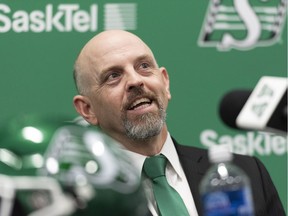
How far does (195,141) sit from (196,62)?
10.2 inches

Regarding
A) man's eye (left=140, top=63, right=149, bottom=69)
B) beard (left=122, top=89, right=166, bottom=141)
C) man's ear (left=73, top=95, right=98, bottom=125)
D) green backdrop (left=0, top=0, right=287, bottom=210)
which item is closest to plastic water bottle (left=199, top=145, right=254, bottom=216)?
A: beard (left=122, top=89, right=166, bottom=141)

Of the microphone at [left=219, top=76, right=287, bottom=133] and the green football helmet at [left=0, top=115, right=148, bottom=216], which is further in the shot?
the microphone at [left=219, top=76, right=287, bottom=133]

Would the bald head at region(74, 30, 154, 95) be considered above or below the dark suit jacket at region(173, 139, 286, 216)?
above

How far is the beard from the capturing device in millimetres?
1841

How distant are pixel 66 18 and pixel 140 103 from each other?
2.04 feet

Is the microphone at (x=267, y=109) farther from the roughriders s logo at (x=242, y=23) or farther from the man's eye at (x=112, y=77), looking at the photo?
the roughriders s logo at (x=242, y=23)

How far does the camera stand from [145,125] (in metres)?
1.85

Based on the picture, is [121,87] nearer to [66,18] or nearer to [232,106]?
[66,18]

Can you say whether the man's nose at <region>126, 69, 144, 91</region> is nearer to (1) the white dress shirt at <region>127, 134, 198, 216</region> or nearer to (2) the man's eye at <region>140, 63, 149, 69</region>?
(2) the man's eye at <region>140, 63, 149, 69</region>

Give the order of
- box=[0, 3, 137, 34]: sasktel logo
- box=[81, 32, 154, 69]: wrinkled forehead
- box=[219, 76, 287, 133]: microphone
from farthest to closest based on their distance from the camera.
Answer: box=[0, 3, 137, 34]: sasktel logo < box=[81, 32, 154, 69]: wrinkled forehead < box=[219, 76, 287, 133]: microphone

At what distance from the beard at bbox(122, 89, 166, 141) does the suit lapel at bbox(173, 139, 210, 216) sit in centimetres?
14

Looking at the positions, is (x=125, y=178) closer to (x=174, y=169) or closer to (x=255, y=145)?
(x=174, y=169)

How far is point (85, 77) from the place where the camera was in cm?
201

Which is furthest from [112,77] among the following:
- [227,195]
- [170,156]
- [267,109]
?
[267,109]
